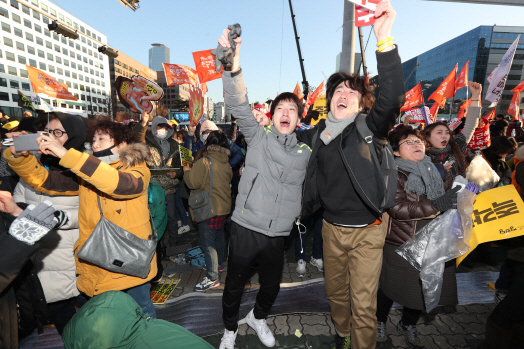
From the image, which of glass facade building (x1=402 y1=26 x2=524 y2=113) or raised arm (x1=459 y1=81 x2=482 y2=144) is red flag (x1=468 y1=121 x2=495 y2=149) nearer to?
raised arm (x1=459 y1=81 x2=482 y2=144)

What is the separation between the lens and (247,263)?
2.39 m

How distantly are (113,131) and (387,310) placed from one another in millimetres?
3236

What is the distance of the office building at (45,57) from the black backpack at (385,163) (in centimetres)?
5314

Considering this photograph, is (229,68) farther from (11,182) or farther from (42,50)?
(42,50)

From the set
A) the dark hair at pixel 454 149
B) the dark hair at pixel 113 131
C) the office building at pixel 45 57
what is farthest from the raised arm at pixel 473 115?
the office building at pixel 45 57

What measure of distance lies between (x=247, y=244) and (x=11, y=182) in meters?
3.83

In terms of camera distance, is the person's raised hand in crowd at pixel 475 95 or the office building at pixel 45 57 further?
the office building at pixel 45 57

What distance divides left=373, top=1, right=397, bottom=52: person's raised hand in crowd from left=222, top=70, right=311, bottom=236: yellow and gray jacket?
100cm

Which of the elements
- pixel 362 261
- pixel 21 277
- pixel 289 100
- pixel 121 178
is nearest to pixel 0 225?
pixel 21 277

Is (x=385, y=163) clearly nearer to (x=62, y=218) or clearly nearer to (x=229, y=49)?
(x=229, y=49)

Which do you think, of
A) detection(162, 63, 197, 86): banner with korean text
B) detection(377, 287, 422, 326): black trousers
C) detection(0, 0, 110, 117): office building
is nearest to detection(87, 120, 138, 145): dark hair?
detection(377, 287, 422, 326): black trousers

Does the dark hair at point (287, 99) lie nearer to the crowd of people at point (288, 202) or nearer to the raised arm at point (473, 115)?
the crowd of people at point (288, 202)

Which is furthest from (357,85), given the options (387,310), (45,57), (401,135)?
(45,57)

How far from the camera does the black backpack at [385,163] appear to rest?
202cm
